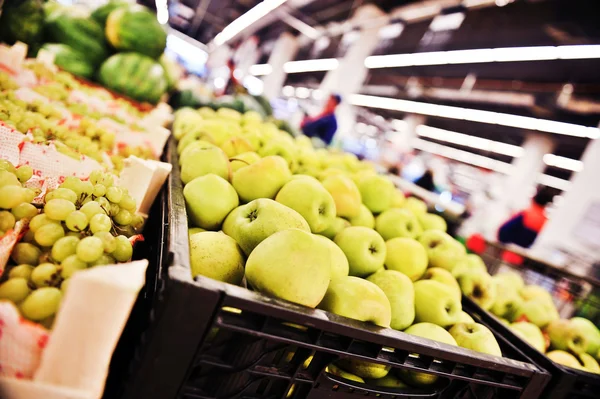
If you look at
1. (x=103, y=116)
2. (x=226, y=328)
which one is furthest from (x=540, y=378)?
(x=103, y=116)

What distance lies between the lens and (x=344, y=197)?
66.9 inches

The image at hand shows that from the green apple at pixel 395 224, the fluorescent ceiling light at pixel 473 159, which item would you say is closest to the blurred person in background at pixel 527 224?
the green apple at pixel 395 224

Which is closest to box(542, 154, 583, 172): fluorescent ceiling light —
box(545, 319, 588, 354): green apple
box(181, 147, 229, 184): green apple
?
box(545, 319, 588, 354): green apple

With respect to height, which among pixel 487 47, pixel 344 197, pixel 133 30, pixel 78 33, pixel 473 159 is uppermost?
pixel 487 47

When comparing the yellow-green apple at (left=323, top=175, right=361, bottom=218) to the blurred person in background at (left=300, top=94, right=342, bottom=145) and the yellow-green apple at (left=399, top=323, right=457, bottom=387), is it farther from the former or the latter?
the blurred person in background at (left=300, top=94, right=342, bottom=145)

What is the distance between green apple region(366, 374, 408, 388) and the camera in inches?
43.8

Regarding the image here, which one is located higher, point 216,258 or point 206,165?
point 206,165

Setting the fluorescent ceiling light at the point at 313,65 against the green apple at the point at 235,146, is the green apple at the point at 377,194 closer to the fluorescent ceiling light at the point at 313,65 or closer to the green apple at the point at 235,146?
the green apple at the point at 235,146

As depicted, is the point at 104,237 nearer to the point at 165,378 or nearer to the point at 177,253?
the point at 177,253

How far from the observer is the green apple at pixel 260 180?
1496 millimetres

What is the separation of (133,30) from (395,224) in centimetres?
303

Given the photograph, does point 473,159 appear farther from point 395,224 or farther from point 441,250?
point 395,224

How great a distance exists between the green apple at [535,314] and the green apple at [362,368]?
155cm

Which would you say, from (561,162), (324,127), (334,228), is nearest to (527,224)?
(324,127)
